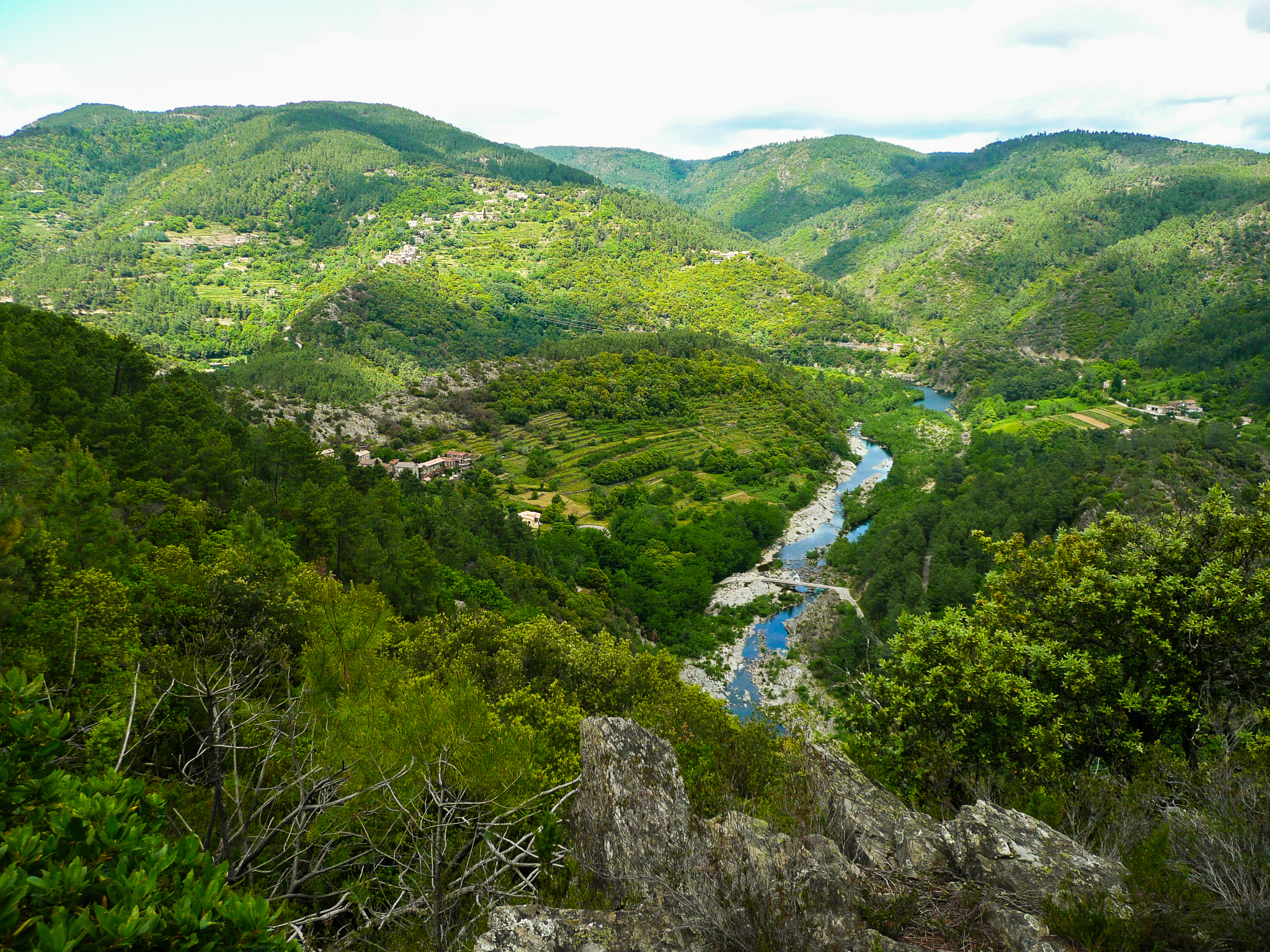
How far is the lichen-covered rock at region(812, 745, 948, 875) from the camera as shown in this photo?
1009 centimetres

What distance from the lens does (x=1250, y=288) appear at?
147 m

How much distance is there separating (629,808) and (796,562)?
69.5 metres

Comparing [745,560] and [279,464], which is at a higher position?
[279,464]

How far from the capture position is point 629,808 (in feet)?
37.2

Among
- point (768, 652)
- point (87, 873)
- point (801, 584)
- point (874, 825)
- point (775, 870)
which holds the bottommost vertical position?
point (768, 652)

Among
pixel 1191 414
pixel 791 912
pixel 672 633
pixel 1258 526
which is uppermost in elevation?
pixel 1258 526

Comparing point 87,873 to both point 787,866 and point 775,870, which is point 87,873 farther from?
point 787,866

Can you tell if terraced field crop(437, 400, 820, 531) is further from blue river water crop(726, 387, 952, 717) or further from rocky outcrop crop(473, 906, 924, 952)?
rocky outcrop crop(473, 906, 924, 952)

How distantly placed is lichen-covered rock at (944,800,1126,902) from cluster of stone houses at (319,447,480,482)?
249 feet

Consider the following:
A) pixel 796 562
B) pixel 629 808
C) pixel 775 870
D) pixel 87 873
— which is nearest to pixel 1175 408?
pixel 796 562

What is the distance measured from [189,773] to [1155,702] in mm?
19415

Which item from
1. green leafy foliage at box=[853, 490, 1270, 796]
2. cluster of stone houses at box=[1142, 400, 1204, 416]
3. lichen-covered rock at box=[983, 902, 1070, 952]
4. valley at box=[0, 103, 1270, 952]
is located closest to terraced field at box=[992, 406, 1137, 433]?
cluster of stone houses at box=[1142, 400, 1204, 416]

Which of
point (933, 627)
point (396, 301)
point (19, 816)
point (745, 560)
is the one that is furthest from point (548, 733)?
point (396, 301)

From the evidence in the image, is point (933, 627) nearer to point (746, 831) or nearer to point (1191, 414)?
point (746, 831)
